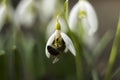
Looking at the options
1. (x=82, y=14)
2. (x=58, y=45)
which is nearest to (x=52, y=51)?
(x=58, y=45)

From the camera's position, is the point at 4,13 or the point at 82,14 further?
the point at 4,13

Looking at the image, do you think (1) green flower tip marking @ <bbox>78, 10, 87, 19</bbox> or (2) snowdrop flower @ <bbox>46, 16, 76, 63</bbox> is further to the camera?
(1) green flower tip marking @ <bbox>78, 10, 87, 19</bbox>

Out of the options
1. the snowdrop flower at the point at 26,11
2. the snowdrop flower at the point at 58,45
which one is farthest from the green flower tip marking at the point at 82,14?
the snowdrop flower at the point at 26,11

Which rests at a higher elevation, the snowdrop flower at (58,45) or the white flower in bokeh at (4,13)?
the white flower in bokeh at (4,13)

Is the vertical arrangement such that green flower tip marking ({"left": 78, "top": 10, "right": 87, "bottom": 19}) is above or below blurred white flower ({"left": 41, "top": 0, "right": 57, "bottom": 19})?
below

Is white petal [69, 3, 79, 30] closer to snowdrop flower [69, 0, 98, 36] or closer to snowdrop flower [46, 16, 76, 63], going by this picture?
snowdrop flower [69, 0, 98, 36]

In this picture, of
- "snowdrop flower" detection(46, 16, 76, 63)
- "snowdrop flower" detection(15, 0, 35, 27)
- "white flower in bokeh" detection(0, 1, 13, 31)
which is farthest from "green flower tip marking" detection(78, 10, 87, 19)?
"snowdrop flower" detection(15, 0, 35, 27)

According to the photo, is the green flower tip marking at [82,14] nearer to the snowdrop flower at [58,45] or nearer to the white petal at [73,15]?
the white petal at [73,15]

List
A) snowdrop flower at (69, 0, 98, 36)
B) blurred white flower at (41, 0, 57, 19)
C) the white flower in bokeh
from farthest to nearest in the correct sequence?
blurred white flower at (41, 0, 57, 19), the white flower in bokeh, snowdrop flower at (69, 0, 98, 36)

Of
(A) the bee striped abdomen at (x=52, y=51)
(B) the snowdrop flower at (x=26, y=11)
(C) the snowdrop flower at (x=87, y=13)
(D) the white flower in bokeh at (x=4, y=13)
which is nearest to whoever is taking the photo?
(A) the bee striped abdomen at (x=52, y=51)

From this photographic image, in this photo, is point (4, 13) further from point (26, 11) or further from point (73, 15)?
point (73, 15)
